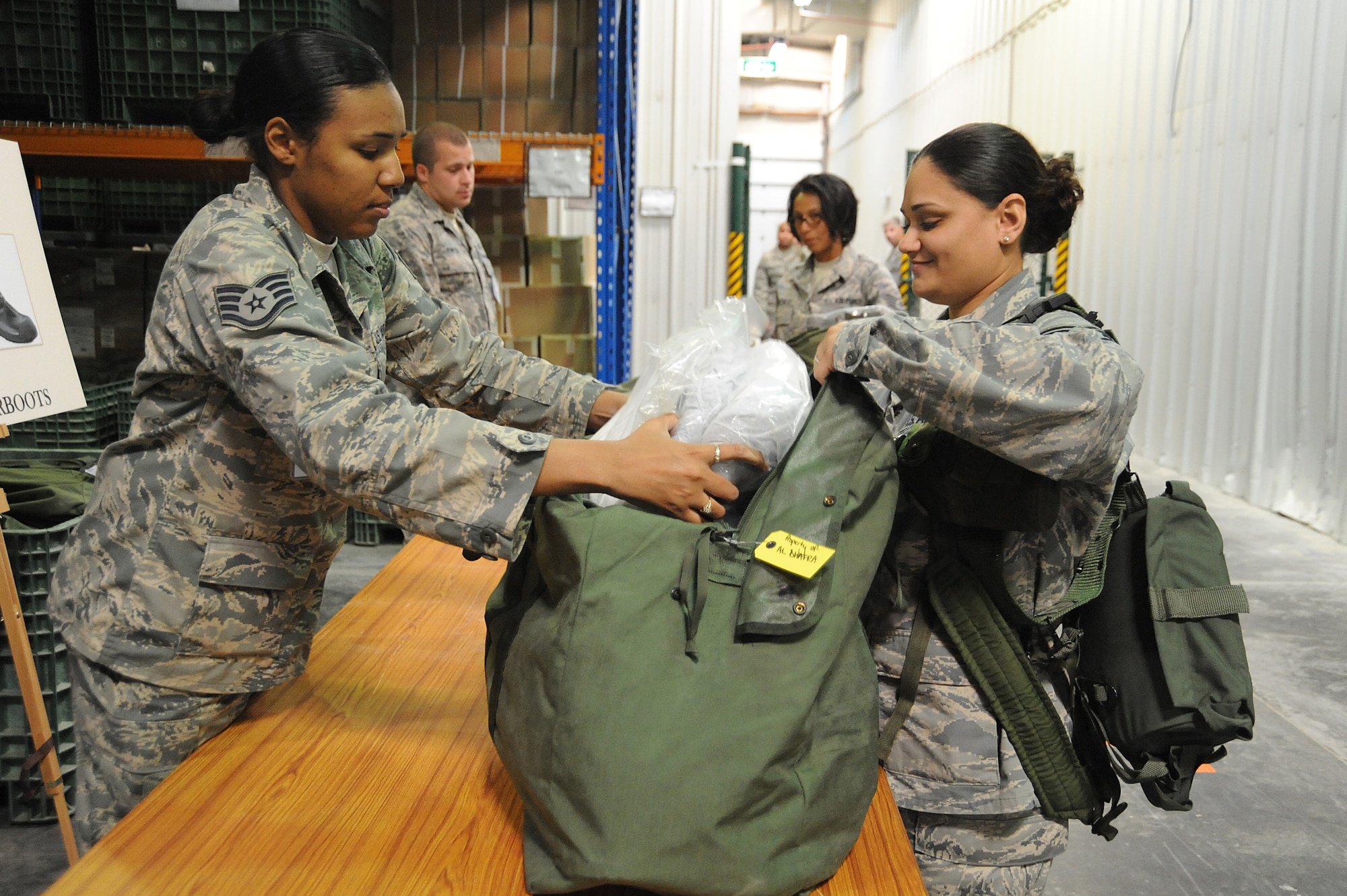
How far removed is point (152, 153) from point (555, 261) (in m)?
1.95

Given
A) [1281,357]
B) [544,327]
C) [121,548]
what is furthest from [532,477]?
[1281,357]

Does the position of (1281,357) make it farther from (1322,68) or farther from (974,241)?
(974,241)

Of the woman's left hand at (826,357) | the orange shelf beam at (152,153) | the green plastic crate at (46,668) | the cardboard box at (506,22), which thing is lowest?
the green plastic crate at (46,668)

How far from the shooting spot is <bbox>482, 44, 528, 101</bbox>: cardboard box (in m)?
4.91

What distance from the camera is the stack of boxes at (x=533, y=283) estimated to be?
16.6 feet

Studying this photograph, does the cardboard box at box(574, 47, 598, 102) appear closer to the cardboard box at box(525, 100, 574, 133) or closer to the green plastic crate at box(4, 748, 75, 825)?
the cardboard box at box(525, 100, 574, 133)

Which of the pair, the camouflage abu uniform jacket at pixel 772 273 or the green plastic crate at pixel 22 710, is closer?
the green plastic crate at pixel 22 710

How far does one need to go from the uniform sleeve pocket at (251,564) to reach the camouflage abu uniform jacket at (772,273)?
4.38 meters

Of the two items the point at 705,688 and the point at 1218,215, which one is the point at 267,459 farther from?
the point at 1218,215

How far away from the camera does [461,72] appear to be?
493 centimetres

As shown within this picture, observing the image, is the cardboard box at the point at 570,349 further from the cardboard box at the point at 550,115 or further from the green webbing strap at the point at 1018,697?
the green webbing strap at the point at 1018,697

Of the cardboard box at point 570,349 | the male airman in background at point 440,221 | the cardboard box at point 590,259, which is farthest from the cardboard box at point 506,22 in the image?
the cardboard box at point 570,349

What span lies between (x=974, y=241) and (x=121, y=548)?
1.24 meters

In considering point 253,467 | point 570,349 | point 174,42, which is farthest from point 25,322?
point 570,349
